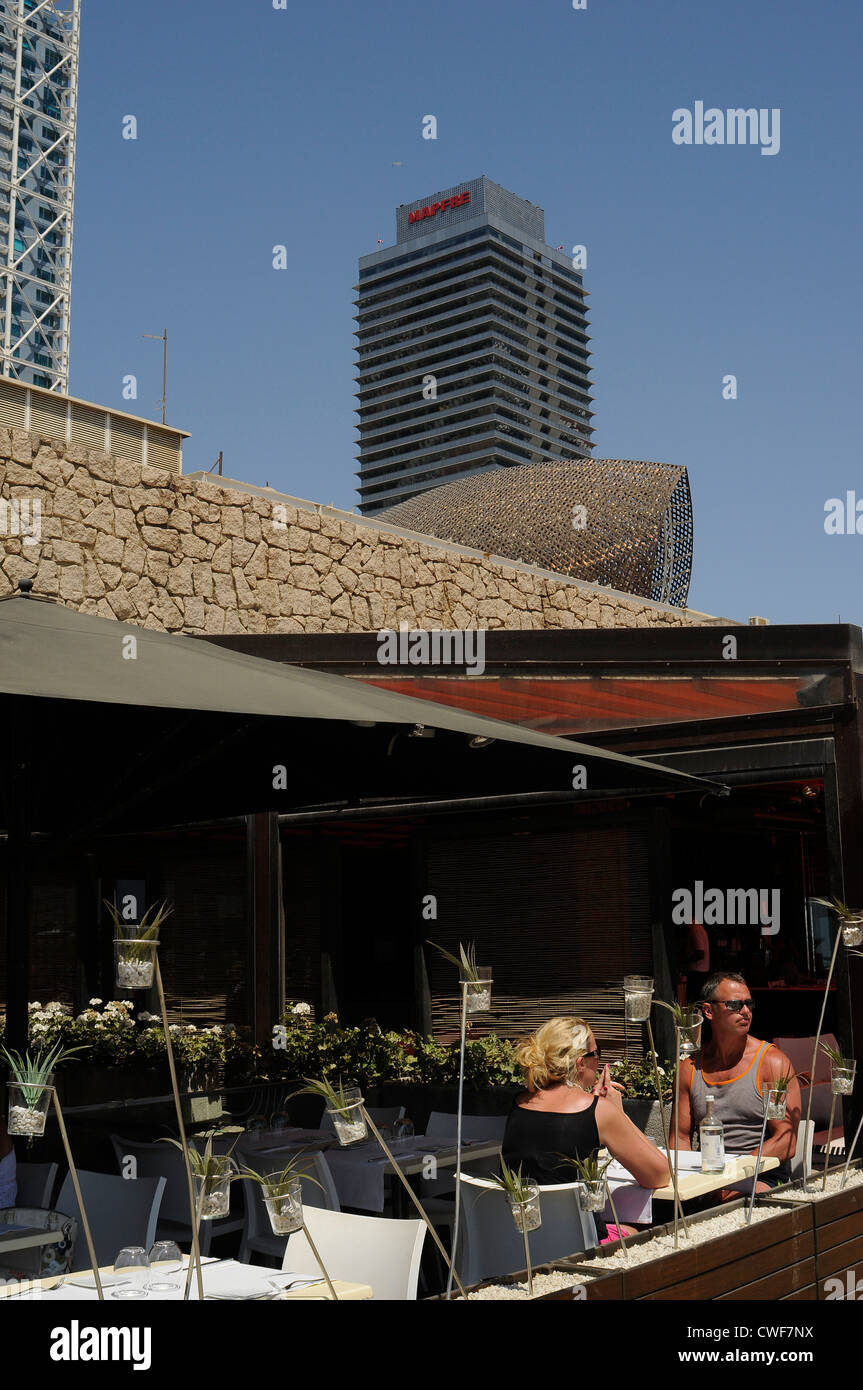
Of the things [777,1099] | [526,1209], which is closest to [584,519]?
[777,1099]

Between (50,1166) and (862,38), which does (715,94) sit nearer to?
(862,38)

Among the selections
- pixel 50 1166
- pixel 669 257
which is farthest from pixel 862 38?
pixel 50 1166

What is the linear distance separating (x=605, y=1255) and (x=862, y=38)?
9.15 m

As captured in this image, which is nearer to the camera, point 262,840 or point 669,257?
point 262,840

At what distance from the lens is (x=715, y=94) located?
7852 mm

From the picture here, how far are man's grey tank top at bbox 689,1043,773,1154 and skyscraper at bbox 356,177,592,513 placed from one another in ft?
352

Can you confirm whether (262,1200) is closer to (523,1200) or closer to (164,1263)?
(164,1263)

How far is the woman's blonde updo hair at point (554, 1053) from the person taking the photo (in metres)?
4.08

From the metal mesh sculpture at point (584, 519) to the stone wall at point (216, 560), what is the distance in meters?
14.4

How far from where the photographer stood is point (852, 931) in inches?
189

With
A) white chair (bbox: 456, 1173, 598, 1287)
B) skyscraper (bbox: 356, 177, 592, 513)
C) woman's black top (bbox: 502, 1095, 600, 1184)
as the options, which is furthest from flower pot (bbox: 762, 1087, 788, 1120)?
skyscraper (bbox: 356, 177, 592, 513)

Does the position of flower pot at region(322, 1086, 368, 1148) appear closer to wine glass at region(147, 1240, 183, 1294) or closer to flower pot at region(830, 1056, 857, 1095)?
wine glass at region(147, 1240, 183, 1294)

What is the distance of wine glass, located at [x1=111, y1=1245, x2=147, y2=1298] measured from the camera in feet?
10.2

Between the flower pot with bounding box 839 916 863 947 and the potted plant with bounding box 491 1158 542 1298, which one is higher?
the flower pot with bounding box 839 916 863 947
